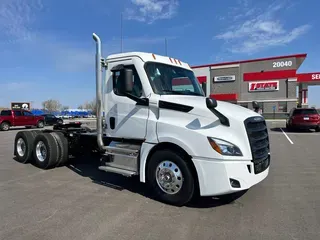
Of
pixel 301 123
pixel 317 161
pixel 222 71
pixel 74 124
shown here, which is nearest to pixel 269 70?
pixel 222 71

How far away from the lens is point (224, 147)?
3.92 m

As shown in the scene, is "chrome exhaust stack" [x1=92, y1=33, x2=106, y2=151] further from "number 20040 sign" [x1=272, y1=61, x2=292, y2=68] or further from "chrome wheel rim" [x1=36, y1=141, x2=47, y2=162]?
"number 20040 sign" [x1=272, y1=61, x2=292, y2=68]

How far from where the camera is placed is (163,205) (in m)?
4.43

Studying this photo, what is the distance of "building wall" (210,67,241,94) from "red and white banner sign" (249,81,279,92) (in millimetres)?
2302

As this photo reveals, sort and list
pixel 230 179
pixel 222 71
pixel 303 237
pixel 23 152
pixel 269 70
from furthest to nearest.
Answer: pixel 222 71 → pixel 269 70 → pixel 23 152 → pixel 230 179 → pixel 303 237

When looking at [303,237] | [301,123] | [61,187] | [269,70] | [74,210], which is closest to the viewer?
[303,237]

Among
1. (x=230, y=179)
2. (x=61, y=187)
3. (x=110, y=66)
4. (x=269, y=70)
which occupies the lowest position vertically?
(x=61, y=187)

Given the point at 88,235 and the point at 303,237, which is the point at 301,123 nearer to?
the point at 303,237

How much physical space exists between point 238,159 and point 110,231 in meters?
2.12

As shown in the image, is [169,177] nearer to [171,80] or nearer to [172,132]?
[172,132]

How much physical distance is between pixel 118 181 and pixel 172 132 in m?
2.32

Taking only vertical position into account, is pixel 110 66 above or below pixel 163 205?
above

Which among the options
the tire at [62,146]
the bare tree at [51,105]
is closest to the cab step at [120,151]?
the tire at [62,146]

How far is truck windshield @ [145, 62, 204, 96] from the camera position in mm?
4863
